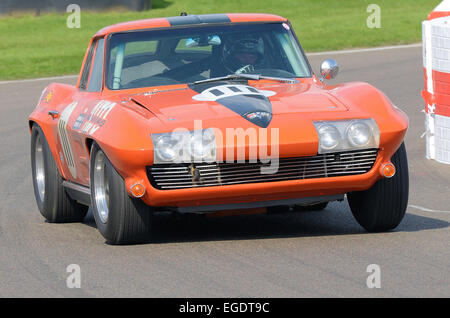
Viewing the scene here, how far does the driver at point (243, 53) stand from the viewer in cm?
780

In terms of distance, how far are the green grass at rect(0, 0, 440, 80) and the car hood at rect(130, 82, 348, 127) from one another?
14.8m

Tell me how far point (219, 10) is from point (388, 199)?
28.6m

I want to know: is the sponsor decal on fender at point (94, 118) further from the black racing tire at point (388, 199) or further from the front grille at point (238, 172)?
the black racing tire at point (388, 199)

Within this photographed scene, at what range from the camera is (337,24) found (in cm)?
2969

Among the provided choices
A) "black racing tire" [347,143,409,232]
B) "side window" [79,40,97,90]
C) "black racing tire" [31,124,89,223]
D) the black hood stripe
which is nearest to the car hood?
the black hood stripe

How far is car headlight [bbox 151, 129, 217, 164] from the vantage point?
626 centimetres

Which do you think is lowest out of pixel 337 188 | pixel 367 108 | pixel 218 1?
pixel 218 1

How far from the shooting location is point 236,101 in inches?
266

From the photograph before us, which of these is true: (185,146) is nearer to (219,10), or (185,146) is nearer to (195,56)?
(195,56)

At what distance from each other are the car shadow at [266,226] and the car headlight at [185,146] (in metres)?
0.86

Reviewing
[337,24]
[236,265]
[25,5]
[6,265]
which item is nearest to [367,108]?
[236,265]

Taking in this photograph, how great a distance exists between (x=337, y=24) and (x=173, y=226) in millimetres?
22636

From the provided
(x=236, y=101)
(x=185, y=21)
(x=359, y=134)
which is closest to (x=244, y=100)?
(x=236, y=101)

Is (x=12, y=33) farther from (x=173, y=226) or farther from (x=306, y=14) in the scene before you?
(x=173, y=226)
